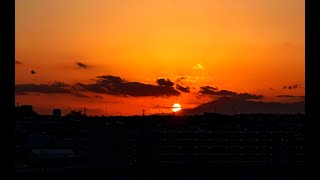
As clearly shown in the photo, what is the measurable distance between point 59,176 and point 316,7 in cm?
747

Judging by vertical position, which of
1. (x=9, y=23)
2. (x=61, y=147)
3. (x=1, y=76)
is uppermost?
(x=9, y=23)

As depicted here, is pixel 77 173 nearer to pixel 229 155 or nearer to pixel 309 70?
pixel 229 155

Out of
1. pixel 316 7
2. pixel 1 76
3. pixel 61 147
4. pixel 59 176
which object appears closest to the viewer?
pixel 316 7

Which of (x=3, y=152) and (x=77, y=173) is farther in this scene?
Result: (x=77, y=173)

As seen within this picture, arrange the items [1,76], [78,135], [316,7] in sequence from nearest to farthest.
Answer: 1. [316,7]
2. [1,76]
3. [78,135]

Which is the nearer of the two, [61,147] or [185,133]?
[185,133]

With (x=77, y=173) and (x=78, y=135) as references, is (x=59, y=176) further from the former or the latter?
(x=78, y=135)

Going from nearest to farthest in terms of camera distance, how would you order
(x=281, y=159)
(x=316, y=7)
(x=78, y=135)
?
(x=316, y=7) → (x=281, y=159) → (x=78, y=135)

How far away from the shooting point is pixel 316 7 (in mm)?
4145

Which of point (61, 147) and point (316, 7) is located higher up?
point (316, 7)

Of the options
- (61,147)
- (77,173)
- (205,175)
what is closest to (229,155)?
(205,175)

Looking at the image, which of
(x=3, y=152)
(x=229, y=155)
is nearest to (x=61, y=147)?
(x=229, y=155)

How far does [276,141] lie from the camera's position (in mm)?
12742

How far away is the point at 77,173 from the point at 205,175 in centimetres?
259
